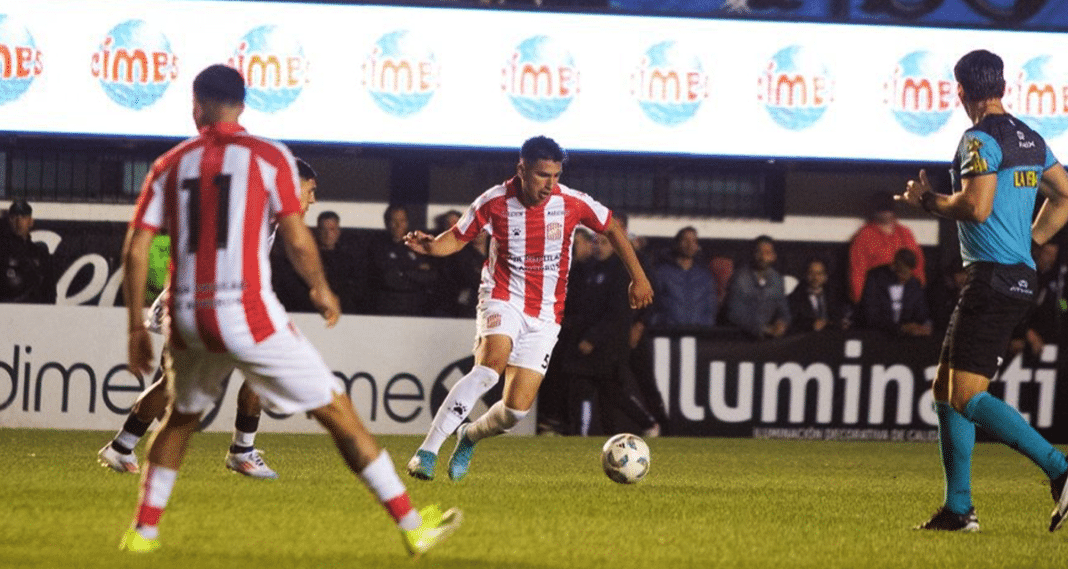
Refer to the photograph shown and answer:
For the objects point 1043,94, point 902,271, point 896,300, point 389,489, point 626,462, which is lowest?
point 626,462

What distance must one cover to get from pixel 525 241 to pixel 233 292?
13.6ft

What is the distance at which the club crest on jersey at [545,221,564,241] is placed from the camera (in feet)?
35.2

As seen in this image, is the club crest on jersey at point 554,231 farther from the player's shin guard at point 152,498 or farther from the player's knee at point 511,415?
the player's shin guard at point 152,498

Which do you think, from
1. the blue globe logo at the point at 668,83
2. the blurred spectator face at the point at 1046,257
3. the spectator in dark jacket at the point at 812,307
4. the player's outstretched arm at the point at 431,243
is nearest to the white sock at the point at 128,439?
the player's outstretched arm at the point at 431,243

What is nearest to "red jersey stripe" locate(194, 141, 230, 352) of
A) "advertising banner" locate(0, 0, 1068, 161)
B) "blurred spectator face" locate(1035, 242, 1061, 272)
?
"advertising banner" locate(0, 0, 1068, 161)

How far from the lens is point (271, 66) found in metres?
18.0

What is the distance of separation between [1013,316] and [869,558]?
154 cm

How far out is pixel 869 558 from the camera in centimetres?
752

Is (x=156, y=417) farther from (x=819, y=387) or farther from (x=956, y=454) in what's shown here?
(x=819, y=387)

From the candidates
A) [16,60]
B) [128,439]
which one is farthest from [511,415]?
[16,60]

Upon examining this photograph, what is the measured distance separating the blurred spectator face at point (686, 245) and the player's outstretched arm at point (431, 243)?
682 centimetres

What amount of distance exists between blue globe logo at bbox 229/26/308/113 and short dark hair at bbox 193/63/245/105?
11043 mm

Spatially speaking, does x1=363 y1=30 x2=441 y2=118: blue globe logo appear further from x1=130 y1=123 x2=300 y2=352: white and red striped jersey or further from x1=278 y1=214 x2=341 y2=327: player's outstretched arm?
x1=278 y1=214 x2=341 y2=327: player's outstretched arm

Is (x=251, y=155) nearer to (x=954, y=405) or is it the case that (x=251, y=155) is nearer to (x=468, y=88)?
(x=954, y=405)
